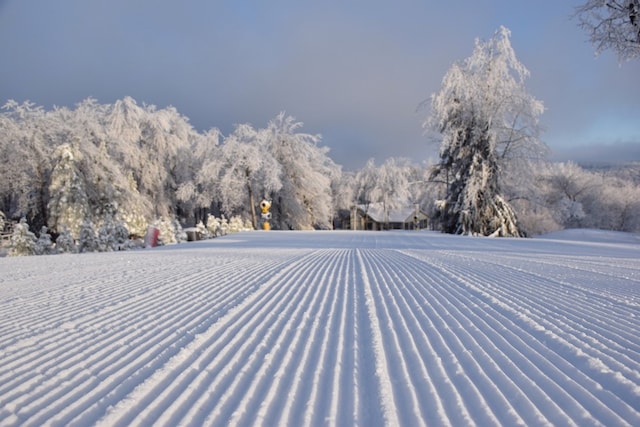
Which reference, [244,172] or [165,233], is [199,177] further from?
[165,233]

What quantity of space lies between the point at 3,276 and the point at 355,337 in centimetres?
692

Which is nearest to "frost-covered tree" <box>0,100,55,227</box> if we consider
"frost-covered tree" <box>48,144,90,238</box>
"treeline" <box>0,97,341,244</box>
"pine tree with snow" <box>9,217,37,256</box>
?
"treeline" <box>0,97,341,244</box>

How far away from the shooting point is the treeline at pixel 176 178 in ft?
65.5

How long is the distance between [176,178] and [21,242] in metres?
20.0

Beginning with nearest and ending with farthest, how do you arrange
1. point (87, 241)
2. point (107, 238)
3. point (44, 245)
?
point (44, 245) < point (87, 241) < point (107, 238)

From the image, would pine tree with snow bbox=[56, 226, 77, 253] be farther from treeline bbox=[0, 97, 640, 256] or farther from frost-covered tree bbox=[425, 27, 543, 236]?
frost-covered tree bbox=[425, 27, 543, 236]

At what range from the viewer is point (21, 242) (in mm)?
12000

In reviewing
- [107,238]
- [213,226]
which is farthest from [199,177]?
[107,238]

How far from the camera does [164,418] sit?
1.96m

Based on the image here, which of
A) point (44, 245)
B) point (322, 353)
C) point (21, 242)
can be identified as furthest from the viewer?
point (44, 245)

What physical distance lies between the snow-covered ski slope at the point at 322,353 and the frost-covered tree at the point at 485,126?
48.0 ft

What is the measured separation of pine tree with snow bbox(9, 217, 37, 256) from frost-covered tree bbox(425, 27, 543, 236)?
62.5 ft

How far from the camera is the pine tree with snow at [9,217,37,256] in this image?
1191 cm

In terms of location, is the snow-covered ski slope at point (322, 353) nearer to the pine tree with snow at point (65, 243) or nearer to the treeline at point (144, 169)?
the pine tree with snow at point (65, 243)
